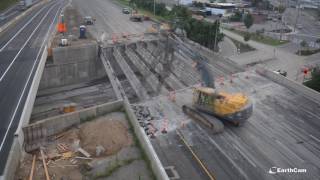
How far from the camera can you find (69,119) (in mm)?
28750

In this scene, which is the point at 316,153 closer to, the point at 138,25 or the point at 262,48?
the point at 262,48

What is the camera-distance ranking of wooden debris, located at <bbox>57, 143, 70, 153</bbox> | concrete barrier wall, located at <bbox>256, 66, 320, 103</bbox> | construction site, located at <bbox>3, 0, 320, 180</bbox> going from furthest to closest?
1. concrete barrier wall, located at <bbox>256, 66, 320, 103</bbox>
2. wooden debris, located at <bbox>57, 143, 70, 153</bbox>
3. construction site, located at <bbox>3, 0, 320, 180</bbox>

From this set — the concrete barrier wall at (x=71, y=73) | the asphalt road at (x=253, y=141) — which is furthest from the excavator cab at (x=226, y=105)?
the concrete barrier wall at (x=71, y=73)

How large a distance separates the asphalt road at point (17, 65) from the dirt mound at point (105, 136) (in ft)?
18.8

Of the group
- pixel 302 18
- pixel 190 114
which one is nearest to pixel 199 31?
pixel 190 114

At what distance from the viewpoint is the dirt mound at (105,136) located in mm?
25719

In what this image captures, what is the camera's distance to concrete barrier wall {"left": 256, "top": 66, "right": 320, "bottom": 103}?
114 feet

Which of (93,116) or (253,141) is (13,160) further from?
(253,141)

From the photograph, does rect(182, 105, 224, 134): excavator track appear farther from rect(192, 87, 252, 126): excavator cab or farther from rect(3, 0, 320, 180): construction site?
rect(192, 87, 252, 126): excavator cab

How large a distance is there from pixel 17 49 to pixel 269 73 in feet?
117

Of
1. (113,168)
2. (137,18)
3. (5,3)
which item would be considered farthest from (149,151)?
(5,3)

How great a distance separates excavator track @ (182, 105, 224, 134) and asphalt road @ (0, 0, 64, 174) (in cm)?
1569

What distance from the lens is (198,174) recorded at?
924 inches

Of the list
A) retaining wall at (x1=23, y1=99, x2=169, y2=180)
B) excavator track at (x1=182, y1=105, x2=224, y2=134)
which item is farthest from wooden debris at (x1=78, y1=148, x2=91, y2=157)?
excavator track at (x1=182, y1=105, x2=224, y2=134)
